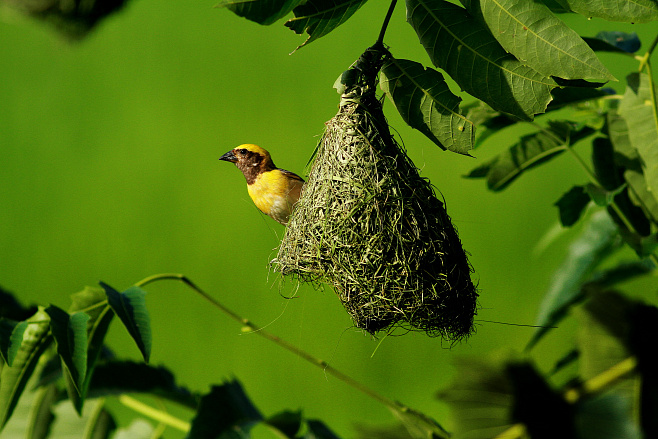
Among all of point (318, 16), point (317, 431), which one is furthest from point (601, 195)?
point (317, 431)

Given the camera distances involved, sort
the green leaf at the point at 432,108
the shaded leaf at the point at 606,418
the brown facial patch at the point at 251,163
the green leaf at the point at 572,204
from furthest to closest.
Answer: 1. the brown facial patch at the point at 251,163
2. the green leaf at the point at 572,204
3. the green leaf at the point at 432,108
4. the shaded leaf at the point at 606,418

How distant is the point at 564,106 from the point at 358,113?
0.79 meters

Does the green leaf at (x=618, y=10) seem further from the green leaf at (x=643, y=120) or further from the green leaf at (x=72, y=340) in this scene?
the green leaf at (x=72, y=340)

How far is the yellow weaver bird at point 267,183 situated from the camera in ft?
8.23

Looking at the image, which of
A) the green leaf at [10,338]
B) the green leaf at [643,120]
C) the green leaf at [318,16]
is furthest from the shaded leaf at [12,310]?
the green leaf at [643,120]

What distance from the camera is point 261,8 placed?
1.25 metres

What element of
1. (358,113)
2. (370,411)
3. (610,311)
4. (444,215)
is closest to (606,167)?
(444,215)

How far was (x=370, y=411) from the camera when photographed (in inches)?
212

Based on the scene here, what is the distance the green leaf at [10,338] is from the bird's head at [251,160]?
1162 mm

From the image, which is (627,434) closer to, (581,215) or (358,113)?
(358,113)

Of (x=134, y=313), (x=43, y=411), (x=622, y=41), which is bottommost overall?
(x=43, y=411)

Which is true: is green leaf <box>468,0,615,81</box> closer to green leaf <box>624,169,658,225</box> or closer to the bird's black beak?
green leaf <box>624,169,658,225</box>

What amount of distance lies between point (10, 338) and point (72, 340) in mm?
191

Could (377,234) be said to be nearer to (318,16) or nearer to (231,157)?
(318,16)
